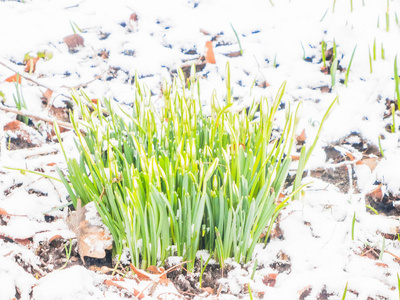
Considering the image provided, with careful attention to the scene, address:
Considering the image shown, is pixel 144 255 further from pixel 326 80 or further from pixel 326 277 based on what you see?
pixel 326 80

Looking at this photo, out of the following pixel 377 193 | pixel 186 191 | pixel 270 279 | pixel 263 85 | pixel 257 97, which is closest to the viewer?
pixel 186 191

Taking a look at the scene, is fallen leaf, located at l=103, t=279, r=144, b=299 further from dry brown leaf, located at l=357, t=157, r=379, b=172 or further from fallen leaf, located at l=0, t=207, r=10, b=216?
dry brown leaf, located at l=357, t=157, r=379, b=172

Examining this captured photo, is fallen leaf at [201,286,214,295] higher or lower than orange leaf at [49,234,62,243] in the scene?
lower

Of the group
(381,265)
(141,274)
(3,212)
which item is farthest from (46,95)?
(381,265)

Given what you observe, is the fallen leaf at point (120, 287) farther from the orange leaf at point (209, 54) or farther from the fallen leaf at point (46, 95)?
the orange leaf at point (209, 54)

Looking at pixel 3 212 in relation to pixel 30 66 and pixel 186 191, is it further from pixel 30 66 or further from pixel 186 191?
pixel 30 66

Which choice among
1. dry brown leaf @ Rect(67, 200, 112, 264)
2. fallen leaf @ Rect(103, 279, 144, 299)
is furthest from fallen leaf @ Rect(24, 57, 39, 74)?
fallen leaf @ Rect(103, 279, 144, 299)

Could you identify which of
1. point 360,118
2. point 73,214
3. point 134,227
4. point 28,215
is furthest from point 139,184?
point 360,118
